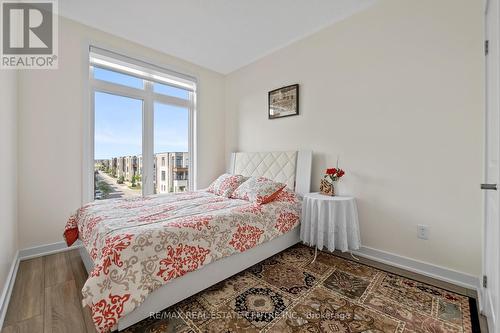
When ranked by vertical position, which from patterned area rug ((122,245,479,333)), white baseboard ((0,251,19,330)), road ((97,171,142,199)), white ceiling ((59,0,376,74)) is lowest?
patterned area rug ((122,245,479,333))

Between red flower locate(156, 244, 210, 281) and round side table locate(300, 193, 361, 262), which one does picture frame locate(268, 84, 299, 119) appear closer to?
round side table locate(300, 193, 361, 262)

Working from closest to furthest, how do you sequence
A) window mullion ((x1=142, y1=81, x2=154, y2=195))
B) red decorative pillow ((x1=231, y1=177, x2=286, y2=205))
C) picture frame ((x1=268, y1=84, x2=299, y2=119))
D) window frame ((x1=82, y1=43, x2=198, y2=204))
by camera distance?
red decorative pillow ((x1=231, y1=177, x2=286, y2=205))
window frame ((x1=82, y1=43, x2=198, y2=204))
picture frame ((x1=268, y1=84, x2=299, y2=119))
window mullion ((x1=142, y1=81, x2=154, y2=195))

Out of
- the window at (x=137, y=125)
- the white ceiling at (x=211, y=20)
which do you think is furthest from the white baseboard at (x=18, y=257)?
the white ceiling at (x=211, y=20)

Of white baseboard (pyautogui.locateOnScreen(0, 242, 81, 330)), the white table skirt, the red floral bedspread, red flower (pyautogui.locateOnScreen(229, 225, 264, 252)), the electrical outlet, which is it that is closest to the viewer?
the red floral bedspread

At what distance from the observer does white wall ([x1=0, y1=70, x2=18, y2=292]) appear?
163cm

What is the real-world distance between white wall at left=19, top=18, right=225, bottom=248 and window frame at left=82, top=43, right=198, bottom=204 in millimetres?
71

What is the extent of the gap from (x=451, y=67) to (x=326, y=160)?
1407mm

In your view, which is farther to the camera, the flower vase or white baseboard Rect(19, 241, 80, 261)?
the flower vase

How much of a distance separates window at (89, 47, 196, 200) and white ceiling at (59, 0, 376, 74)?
15.9 inches

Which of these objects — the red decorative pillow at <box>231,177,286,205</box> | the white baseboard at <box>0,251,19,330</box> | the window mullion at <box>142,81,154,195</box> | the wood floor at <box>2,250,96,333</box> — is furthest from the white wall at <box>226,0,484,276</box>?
the white baseboard at <box>0,251,19,330</box>

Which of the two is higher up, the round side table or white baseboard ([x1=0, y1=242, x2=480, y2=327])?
the round side table

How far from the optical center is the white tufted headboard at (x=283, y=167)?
2805mm

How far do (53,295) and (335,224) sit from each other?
8.46 feet

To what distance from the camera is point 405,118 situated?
2111mm
